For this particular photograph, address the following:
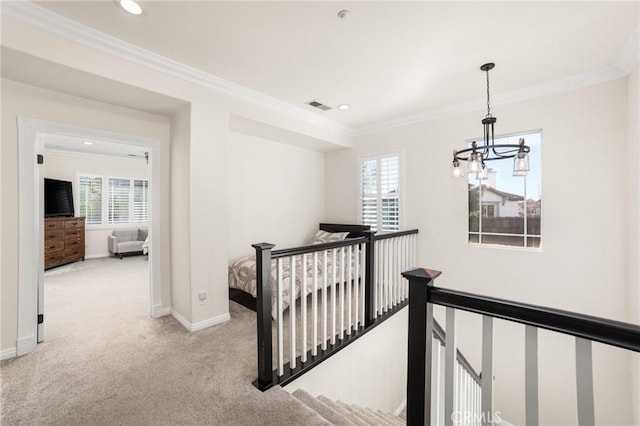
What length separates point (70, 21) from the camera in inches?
82.4

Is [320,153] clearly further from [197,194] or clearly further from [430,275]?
[430,275]

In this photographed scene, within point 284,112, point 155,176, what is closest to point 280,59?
point 284,112

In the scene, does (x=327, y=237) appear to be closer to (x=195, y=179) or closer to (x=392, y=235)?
(x=392, y=235)

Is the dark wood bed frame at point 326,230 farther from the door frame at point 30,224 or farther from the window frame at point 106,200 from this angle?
→ the window frame at point 106,200

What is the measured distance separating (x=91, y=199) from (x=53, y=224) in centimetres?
153

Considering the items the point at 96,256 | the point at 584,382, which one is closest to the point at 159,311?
the point at 584,382

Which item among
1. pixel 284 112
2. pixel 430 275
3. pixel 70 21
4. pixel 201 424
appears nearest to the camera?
pixel 430 275

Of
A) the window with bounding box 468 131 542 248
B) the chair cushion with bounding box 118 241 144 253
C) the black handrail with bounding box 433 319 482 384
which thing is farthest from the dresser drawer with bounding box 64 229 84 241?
the window with bounding box 468 131 542 248

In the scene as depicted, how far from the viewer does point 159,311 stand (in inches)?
129

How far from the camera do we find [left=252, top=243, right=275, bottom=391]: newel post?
1.99 metres

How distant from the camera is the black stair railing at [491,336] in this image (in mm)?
879

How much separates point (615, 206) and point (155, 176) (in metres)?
5.13

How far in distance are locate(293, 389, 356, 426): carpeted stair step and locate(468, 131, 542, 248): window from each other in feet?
9.60

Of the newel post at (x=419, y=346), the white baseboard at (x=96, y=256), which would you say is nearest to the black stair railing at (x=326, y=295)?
the newel post at (x=419, y=346)
